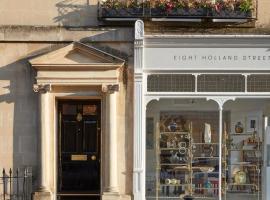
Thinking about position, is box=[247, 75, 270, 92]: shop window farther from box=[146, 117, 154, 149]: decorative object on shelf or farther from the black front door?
the black front door

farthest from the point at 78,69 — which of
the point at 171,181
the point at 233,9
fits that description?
the point at 233,9

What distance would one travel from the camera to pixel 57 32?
1440 cm

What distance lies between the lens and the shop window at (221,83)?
47.6 feet

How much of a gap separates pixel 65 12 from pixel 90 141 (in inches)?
113

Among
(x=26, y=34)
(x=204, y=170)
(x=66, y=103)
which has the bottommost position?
(x=204, y=170)

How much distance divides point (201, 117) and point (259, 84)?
145 centimetres

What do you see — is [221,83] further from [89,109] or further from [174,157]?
[89,109]

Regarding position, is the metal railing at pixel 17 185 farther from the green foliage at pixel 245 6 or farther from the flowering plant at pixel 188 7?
the green foliage at pixel 245 6

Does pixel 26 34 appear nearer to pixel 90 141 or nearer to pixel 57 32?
pixel 57 32

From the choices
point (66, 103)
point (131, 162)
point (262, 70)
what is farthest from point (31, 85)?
point (262, 70)

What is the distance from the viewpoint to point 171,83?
1453 cm

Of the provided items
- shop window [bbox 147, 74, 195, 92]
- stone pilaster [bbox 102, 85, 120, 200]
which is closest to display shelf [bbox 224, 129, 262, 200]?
shop window [bbox 147, 74, 195, 92]

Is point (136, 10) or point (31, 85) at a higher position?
point (136, 10)

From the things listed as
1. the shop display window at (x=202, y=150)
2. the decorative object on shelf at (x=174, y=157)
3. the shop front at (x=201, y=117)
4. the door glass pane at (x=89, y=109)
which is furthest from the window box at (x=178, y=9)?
the decorative object on shelf at (x=174, y=157)
